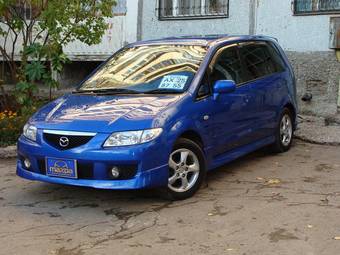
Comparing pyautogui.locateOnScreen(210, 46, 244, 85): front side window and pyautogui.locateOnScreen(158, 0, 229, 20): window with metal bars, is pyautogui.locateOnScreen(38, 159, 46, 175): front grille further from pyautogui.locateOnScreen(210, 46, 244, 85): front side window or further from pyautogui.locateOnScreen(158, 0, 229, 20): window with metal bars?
pyautogui.locateOnScreen(158, 0, 229, 20): window with metal bars

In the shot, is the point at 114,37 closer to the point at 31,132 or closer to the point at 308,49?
the point at 308,49

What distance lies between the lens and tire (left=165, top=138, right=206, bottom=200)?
537cm

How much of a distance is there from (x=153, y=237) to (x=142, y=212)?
2.10ft

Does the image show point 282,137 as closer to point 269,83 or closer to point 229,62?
point 269,83

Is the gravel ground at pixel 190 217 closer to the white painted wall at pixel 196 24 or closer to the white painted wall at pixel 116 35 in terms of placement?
the white painted wall at pixel 196 24

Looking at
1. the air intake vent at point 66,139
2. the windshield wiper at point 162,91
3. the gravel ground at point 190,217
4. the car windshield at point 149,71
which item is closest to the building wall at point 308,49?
the gravel ground at point 190,217

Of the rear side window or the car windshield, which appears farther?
the rear side window

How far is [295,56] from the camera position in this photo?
34.0 feet

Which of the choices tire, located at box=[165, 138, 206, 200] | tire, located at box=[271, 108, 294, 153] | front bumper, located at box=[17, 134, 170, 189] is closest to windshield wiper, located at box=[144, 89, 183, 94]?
tire, located at box=[165, 138, 206, 200]

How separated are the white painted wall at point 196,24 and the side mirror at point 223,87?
5.11m

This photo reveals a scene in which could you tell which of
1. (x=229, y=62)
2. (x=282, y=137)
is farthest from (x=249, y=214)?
(x=282, y=137)

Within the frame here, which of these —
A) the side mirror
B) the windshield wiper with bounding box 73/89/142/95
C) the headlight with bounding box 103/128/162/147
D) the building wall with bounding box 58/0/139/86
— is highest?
the building wall with bounding box 58/0/139/86

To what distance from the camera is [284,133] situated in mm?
7629

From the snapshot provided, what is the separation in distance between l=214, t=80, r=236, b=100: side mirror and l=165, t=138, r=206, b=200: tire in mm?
680
